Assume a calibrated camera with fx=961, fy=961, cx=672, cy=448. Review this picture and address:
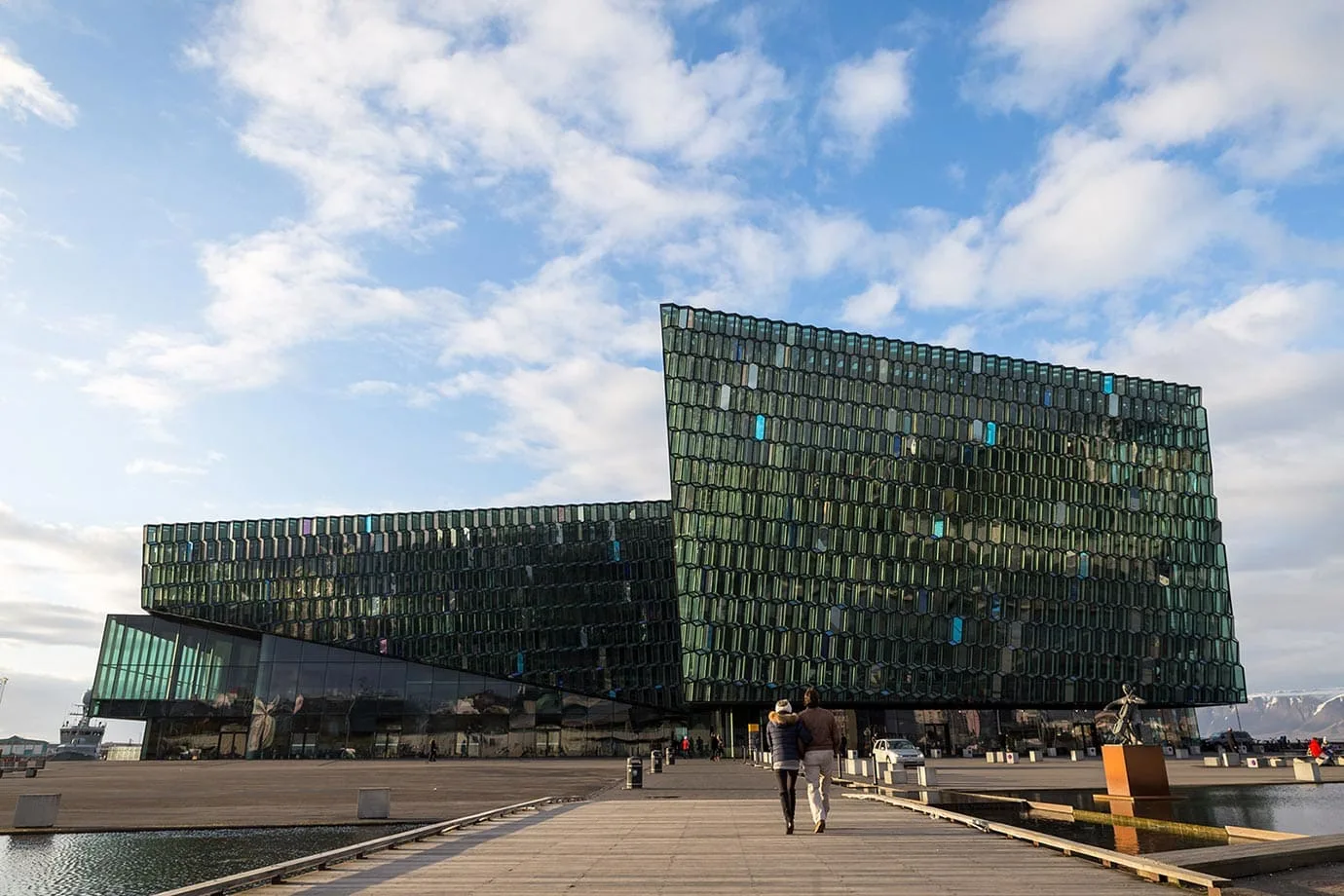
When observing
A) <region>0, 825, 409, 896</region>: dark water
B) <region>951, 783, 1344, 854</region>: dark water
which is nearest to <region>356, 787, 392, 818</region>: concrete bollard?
<region>0, 825, 409, 896</region>: dark water

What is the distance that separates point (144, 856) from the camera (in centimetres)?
1365

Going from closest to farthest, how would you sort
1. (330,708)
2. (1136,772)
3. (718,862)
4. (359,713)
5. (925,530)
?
1. (718,862)
2. (1136,772)
3. (925,530)
4. (359,713)
5. (330,708)

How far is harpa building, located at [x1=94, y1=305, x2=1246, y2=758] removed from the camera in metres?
69.4

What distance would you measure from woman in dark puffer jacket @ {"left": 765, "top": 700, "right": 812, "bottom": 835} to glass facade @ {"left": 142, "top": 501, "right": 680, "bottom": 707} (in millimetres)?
66197

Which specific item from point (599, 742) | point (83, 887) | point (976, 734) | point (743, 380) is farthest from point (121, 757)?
point (83, 887)

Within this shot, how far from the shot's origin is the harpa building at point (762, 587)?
228 feet

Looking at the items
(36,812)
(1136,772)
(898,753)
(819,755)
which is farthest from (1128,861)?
(898,753)

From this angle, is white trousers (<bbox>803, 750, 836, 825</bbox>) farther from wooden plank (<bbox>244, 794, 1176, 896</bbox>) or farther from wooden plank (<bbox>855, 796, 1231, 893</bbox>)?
wooden plank (<bbox>855, 796, 1231, 893</bbox>)

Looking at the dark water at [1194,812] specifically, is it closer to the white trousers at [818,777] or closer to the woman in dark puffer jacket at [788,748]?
the white trousers at [818,777]

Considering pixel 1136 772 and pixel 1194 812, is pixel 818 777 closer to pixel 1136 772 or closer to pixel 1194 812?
pixel 1194 812

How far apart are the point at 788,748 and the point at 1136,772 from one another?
39.6ft

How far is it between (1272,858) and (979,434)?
6868cm

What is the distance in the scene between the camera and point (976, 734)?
7169 centimetres

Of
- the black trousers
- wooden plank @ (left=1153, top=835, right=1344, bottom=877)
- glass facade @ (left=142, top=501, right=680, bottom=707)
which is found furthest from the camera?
glass facade @ (left=142, top=501, right=680, bottom=707)
